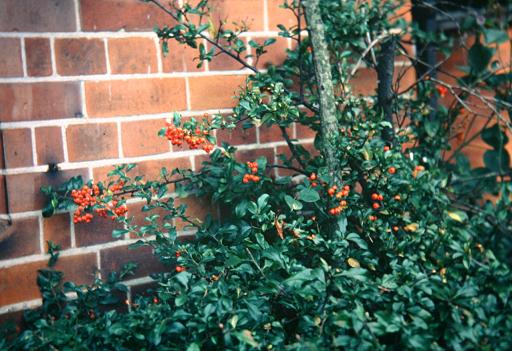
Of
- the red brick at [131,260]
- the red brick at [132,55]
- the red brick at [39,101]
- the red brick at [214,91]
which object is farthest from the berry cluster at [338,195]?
the red brick at [39,101]

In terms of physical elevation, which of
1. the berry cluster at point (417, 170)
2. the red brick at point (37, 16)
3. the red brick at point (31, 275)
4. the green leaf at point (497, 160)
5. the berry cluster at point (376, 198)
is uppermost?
the red brick at point (37, 16)

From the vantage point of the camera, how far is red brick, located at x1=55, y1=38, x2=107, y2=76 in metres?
1.71

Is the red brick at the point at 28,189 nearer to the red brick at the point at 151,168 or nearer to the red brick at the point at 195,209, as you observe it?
the red brick at the point at 151,168

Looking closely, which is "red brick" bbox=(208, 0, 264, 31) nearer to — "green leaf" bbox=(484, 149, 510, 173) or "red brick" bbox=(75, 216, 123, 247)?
"red brick" bbox=(75, 216, 123, 247)

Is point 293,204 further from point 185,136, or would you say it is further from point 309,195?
point 185,136

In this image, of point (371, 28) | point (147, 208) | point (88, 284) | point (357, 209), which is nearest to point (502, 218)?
point (357, 209)

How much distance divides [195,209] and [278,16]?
76 centimetres

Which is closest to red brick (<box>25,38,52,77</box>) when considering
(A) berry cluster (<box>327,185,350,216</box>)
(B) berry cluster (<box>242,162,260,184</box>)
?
(B) berry cluster (<box>242,162,260,184</box>)

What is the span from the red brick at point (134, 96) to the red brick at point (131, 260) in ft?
1.42

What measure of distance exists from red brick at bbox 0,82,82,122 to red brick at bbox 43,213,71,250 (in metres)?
0.30

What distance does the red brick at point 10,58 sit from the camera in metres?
1.63

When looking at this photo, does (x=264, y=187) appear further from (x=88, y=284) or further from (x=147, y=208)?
(x=88, y=284)

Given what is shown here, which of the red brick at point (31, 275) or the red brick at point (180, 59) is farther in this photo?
the red brick at point (180, 59)

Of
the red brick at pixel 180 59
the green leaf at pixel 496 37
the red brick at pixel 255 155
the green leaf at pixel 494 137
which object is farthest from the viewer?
the red brick at pixel 255 155
